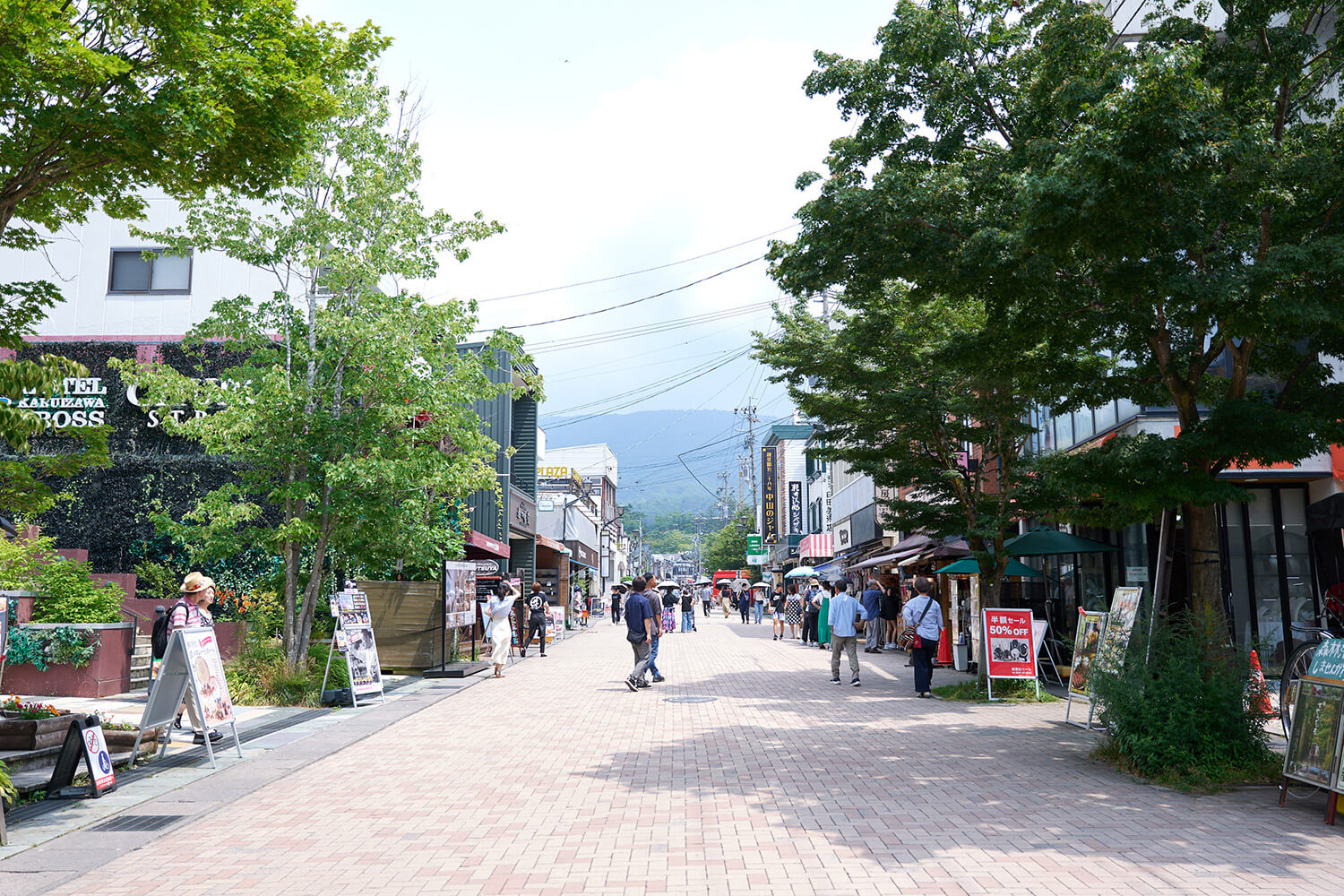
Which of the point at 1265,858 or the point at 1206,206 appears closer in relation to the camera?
the point at 1265,858

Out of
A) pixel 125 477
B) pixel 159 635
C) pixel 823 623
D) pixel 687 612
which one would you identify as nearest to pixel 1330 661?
pixel 159 635

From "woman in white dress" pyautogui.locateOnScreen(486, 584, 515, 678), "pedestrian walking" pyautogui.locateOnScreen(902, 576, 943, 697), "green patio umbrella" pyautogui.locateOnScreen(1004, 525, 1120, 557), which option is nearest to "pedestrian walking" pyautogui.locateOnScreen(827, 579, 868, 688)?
"pedestrian walking" pyautogui.locateOnScreen(902, 576, 943, 697)

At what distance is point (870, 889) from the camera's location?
17.8ft

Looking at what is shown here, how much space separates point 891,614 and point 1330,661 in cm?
1773

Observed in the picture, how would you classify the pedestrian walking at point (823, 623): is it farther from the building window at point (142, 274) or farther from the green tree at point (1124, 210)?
the building window at point (142, 274)

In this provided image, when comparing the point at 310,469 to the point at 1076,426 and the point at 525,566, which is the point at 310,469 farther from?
the point at 525,566

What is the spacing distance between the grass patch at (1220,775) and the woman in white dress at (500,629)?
42.5 ft

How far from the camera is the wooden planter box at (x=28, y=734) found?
8414mm

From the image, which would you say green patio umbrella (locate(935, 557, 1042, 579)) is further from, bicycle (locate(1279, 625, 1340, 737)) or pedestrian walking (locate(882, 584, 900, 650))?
bicycle (locate(1279, 625, 1340, 737))

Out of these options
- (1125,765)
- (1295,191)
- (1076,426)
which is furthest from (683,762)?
(1076,426)

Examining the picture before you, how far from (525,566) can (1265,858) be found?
98.7 feet

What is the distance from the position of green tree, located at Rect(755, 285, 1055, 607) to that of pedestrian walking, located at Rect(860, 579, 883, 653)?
499 centimetres

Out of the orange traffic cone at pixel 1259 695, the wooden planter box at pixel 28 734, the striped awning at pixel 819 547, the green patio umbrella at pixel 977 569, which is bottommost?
the wooden planter box at pixel 28 734

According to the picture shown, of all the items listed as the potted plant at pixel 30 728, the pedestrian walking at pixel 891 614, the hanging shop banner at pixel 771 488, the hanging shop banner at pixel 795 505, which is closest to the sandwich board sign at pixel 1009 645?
the pedestrian walking at pixel 891 614
